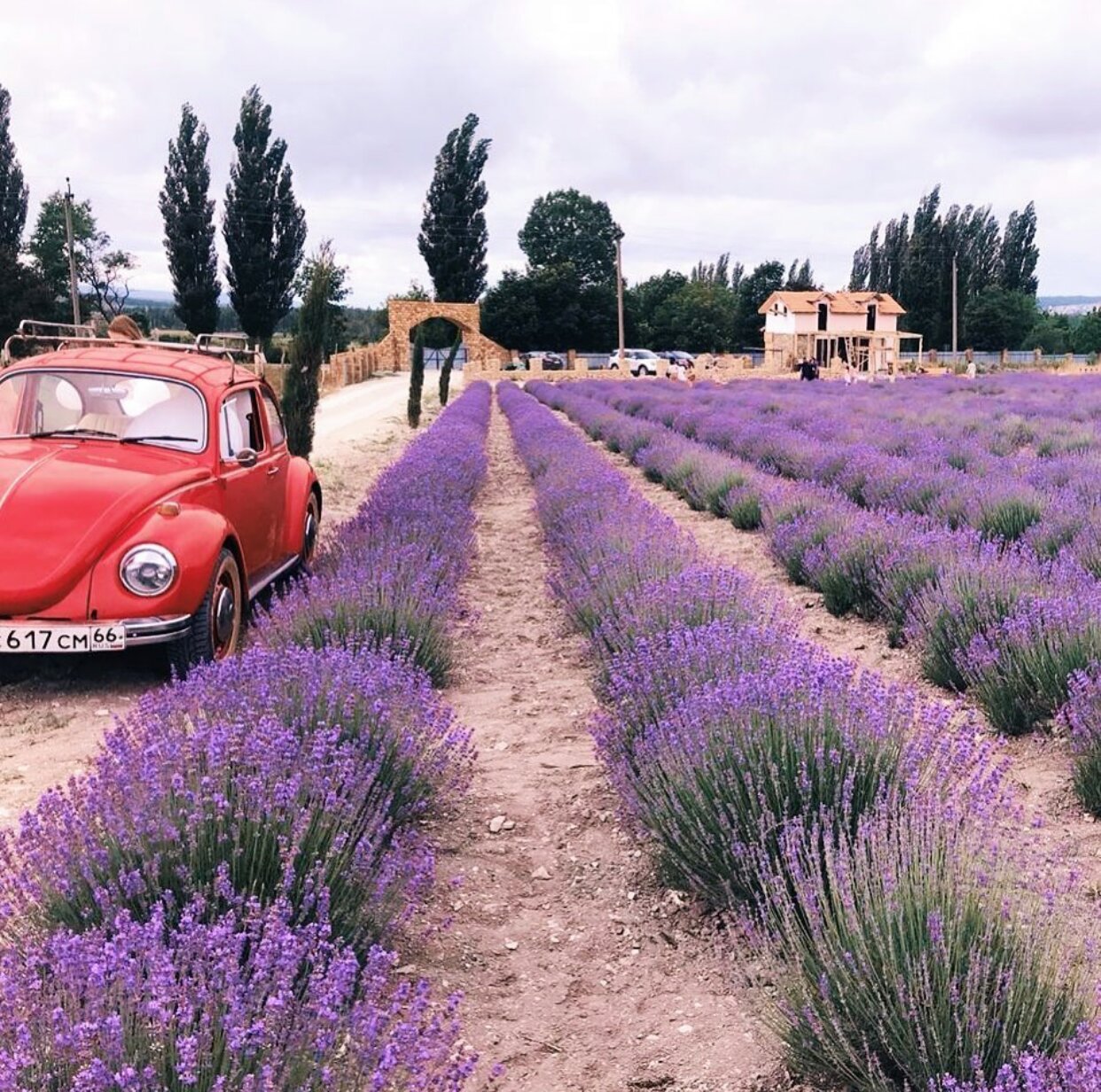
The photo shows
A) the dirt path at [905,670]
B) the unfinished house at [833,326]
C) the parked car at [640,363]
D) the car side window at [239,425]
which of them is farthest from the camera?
the unfinished house at [833,326]

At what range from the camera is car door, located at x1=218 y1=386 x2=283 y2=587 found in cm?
585

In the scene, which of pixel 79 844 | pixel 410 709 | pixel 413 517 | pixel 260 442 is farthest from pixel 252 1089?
pixel 413 517

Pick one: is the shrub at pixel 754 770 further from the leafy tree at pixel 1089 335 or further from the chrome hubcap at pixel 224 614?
the leafy tree at pixel 1089 335

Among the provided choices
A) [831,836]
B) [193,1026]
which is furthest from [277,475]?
[193,1026]

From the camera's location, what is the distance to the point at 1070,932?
7.44ft

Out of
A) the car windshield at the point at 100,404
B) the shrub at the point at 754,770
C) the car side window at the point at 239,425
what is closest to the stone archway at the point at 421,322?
the car side window at the point at 239,425

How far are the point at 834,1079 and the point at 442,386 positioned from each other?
32.4 metres

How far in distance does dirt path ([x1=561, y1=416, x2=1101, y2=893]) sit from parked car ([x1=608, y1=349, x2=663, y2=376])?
41026 millimetres

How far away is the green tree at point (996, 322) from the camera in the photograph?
67250 millimetres

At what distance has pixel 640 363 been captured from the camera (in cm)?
5278

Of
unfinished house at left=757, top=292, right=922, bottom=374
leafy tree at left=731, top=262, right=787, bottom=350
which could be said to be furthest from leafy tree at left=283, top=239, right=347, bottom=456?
leafy tree at left=731, top=262, right=787, bottom=350

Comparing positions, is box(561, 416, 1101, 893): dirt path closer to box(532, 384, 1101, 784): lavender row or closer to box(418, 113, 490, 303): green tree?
box(532, 384, 1101, 784): lavender row

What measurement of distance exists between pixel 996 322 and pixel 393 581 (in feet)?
227

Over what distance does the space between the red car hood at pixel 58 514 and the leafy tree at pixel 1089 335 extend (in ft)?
250
